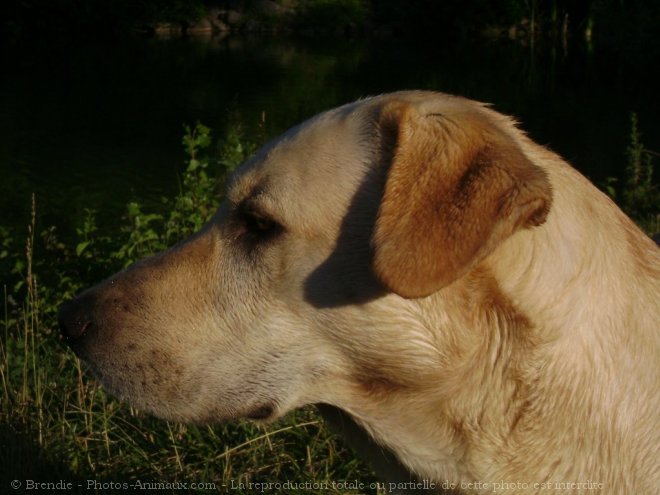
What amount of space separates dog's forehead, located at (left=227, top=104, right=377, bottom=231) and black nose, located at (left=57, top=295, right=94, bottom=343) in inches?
22.4

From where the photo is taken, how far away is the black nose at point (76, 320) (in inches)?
117

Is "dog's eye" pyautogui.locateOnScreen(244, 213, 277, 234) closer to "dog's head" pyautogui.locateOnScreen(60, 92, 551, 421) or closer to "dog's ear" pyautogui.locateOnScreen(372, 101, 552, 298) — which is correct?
"dog's head" pyautogui.locateOnScreen(60, 92, 551, 421)

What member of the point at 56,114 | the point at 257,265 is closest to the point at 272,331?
the point at 257,265

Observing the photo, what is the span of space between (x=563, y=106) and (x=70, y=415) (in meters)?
19.0

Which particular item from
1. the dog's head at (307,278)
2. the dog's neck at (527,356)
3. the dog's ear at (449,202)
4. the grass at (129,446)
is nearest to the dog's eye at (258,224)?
the dog's head at (307,278)

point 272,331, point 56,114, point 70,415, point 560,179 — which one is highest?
point 560,179

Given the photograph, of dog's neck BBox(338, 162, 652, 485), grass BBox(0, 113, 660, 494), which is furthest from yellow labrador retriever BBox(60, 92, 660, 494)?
grass BBox(0, 113, 660, 494)

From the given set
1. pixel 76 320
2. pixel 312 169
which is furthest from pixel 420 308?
pixel 76 320

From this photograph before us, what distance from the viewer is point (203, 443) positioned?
4762 millimetres

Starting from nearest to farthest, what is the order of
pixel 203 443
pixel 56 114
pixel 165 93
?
pixel 203 443, pixel 56 114, pixel 165 93

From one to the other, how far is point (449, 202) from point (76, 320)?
1.25 meters

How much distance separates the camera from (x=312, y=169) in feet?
9.33

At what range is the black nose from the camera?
297 centimetres

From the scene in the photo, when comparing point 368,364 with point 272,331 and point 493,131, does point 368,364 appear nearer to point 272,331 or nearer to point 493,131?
point 272,331
